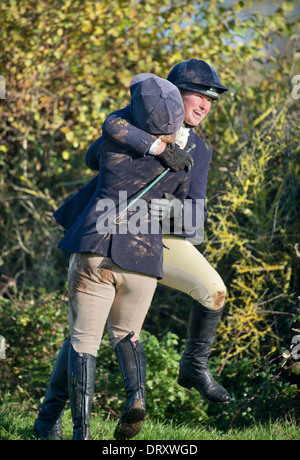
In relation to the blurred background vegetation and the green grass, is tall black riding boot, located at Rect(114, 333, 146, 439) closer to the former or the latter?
the green grass

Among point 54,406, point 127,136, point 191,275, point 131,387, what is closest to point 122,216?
point 127,136

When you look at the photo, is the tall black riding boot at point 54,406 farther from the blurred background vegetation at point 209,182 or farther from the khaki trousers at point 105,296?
the blurred background vegetation at point 209,182

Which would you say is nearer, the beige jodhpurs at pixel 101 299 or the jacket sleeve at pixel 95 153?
the beige jodhpurs at pixel 101 299

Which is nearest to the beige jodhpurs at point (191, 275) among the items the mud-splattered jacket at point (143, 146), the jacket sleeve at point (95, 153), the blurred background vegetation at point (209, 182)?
the mud-splattered jacket at point (143, 146)

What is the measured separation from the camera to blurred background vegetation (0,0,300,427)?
489 centimetres

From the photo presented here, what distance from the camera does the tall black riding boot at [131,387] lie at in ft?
9.88

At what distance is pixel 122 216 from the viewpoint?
3.02m

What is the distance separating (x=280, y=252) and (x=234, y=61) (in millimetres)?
2426

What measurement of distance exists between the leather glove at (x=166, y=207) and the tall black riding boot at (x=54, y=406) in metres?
0.92

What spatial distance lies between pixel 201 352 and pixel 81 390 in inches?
28.2

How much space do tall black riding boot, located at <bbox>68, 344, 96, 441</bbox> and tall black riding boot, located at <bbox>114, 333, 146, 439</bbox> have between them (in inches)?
6.0

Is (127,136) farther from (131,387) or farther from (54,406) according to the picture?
(54,406)

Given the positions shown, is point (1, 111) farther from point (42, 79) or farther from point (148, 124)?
point (148, 124)
